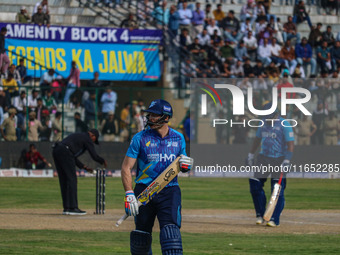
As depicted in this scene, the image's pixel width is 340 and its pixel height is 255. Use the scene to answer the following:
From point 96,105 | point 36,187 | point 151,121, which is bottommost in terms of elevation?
point 36,187

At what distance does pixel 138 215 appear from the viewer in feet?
36.8

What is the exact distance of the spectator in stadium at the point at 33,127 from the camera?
3256cm

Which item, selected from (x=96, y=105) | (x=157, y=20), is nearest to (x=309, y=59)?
(x=157, y=20)

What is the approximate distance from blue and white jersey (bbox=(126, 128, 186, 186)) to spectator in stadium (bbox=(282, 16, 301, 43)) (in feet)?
102

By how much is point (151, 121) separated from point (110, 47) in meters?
26.9

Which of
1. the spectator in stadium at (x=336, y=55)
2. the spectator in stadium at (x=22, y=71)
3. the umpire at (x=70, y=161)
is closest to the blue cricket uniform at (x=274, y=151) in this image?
the umpire at (x=70, y=161)

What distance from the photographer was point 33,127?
32.6 metres

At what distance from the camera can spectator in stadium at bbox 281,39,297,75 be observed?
3988 cm

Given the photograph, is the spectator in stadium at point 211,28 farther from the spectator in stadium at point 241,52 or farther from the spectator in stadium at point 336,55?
the spectator in stadium at point 336,55

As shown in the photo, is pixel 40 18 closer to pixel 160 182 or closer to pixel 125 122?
pixel 125 122

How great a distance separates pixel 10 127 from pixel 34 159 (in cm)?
144

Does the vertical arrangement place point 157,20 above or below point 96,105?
above

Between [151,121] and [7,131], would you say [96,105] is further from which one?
[151,121]

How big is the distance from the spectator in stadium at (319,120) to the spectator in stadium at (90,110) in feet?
28.3
